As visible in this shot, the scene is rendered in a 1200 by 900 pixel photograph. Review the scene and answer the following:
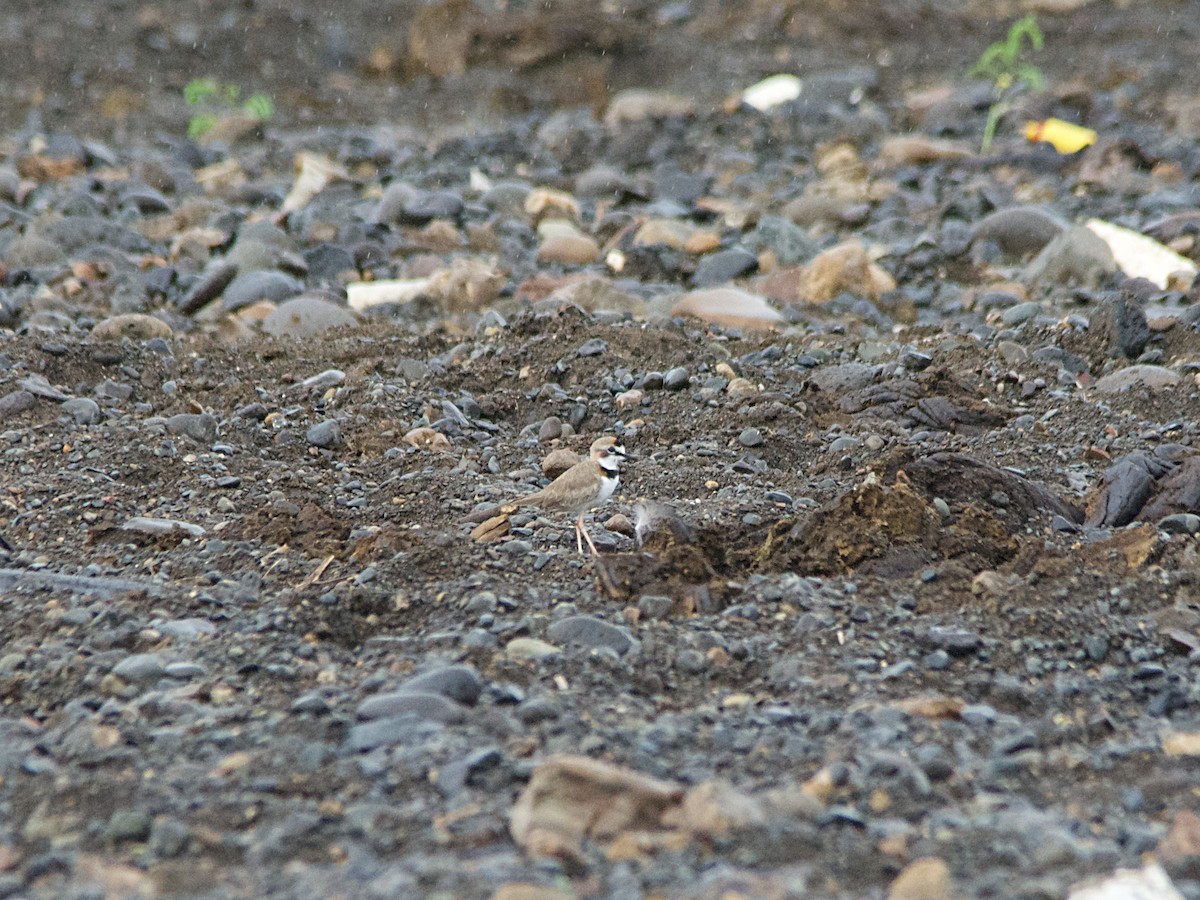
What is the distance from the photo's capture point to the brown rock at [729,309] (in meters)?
6.88

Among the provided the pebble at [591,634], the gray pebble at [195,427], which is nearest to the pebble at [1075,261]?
the gray pebble at [195,427]

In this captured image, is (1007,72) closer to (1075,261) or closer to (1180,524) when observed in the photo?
(1075,261)

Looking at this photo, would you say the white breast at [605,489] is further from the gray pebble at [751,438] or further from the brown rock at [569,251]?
the brown rock at [569,251]

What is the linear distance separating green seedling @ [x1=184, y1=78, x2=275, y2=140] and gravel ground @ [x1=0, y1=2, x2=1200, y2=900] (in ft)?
7.09

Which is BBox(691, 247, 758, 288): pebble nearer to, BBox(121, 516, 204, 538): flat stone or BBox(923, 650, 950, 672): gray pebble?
BBox(121, 516, 204, 538): flat stone

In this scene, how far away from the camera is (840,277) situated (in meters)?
7.62

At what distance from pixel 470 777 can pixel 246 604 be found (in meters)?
1.32

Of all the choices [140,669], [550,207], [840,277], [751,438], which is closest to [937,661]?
[751,438]

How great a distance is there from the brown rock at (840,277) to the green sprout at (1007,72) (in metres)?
3.24

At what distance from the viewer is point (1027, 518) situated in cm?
442

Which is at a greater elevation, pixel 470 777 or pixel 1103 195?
pixel 470 777

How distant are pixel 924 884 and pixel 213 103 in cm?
1313

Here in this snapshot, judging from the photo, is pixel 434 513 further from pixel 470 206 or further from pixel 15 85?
pixel 15 85

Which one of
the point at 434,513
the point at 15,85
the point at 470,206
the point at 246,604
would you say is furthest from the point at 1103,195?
the point at 15,85
